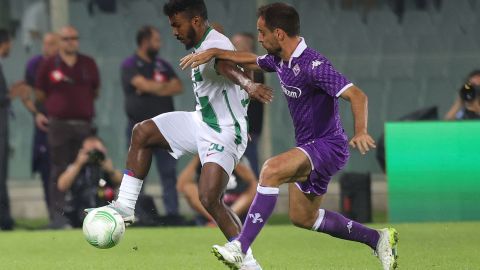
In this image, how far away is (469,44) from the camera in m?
18.3

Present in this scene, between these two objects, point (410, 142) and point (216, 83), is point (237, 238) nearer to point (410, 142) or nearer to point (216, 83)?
point (216, 83)

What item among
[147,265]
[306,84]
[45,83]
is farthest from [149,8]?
[306,84]

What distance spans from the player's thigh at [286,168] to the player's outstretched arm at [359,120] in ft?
1.76

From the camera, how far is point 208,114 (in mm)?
10094

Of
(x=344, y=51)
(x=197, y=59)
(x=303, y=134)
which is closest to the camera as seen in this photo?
(x=303, y=134)

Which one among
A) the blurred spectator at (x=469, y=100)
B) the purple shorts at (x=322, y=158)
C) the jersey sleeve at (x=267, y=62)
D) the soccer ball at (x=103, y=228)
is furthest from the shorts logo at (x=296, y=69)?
the blurred spectator at (x=469, y=100)

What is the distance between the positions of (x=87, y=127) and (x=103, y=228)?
6361 millimetres

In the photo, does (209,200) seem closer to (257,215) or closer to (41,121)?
(257,215)

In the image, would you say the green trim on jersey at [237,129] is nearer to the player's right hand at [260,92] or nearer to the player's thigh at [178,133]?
the player's thigh at [178,133]

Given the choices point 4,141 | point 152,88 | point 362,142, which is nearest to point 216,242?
point 152,88

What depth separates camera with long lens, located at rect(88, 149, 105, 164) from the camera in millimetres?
→ 15531

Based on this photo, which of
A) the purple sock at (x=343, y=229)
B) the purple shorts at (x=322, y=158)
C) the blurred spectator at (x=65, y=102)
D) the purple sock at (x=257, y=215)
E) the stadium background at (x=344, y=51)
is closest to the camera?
the purple sock at (x=257, y=215)

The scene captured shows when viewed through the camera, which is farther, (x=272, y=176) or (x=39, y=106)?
(x=39, y=106)

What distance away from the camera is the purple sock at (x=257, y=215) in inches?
352
